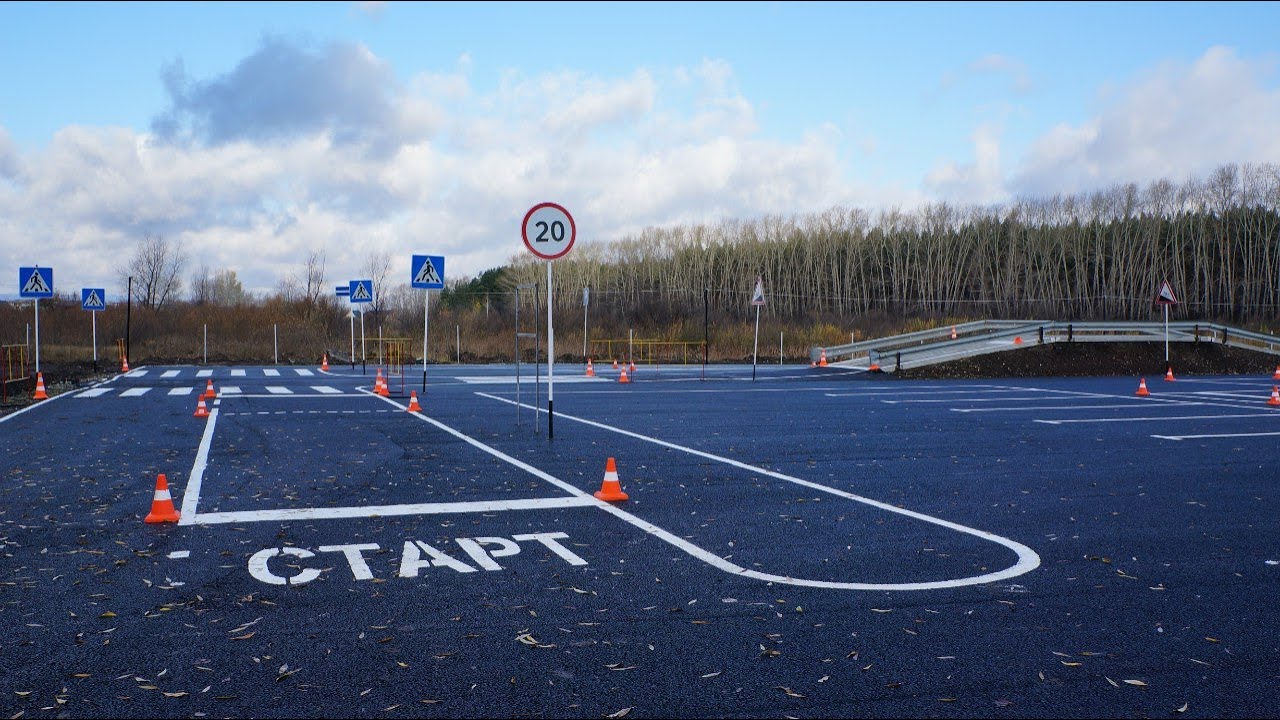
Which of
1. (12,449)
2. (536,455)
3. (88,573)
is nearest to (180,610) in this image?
(88,573)

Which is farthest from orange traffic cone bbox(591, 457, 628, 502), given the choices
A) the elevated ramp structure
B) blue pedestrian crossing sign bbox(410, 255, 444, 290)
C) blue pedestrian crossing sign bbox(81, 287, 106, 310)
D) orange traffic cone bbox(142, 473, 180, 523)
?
blue pedestrian crossing sign bbox(81, 287, 106, 310)

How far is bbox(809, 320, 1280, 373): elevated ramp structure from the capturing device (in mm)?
34031

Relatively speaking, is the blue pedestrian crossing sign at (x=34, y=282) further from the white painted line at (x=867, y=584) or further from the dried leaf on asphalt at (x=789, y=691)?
the dried leaf on asphalt at (x=789, y=691)

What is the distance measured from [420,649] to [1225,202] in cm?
7925

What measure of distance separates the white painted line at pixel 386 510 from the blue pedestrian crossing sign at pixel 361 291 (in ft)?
79.6

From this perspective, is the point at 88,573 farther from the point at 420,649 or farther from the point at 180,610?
the point at 420,649

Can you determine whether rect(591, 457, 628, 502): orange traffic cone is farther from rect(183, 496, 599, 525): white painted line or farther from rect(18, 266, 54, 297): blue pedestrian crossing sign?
rect(18, 266, 54, 297): blue pedestrian crossing sign

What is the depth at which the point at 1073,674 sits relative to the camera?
14.3 feet

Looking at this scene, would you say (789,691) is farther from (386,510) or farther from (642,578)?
(386,510)

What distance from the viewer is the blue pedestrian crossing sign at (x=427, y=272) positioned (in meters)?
21.7

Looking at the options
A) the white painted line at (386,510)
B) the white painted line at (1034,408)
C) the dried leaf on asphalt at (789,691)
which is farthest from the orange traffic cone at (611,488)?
the white painted line at (1034,408)

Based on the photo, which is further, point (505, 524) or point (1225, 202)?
point (1225, 202)

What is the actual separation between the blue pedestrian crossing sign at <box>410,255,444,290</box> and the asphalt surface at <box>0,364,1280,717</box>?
27.7ft

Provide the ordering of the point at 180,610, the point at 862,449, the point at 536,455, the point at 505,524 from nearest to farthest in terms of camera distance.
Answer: the point at 180,610 < the point at 505,524 < the point at 536,455 < the point at 862,449
